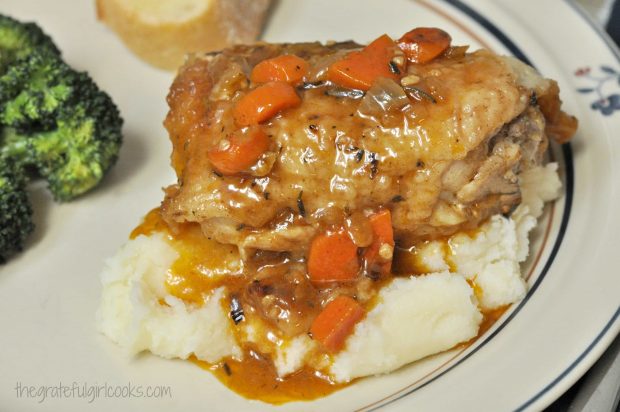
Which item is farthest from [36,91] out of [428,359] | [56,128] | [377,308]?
[428,359]

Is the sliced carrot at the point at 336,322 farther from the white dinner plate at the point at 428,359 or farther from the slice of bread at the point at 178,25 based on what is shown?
the slice of bread at the point at 178,25

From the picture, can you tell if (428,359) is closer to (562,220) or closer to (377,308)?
(377,308)

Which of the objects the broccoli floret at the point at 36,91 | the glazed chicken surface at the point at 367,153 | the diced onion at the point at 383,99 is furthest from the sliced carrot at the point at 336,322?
the broccoli floret at the point at 36,91

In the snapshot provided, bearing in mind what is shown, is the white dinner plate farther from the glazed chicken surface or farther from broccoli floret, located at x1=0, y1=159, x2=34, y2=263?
the glazed chicken surface

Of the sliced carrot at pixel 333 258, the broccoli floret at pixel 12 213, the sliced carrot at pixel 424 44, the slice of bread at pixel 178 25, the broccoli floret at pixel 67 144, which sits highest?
the sliced carrot at pixel 424 44

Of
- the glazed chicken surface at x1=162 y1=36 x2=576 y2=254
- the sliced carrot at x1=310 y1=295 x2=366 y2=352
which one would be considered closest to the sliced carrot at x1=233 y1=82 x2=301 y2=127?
the glazed chicken surface at x1=162 y1=36 x2=576 y2=254

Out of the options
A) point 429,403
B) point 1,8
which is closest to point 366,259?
point 429,403
